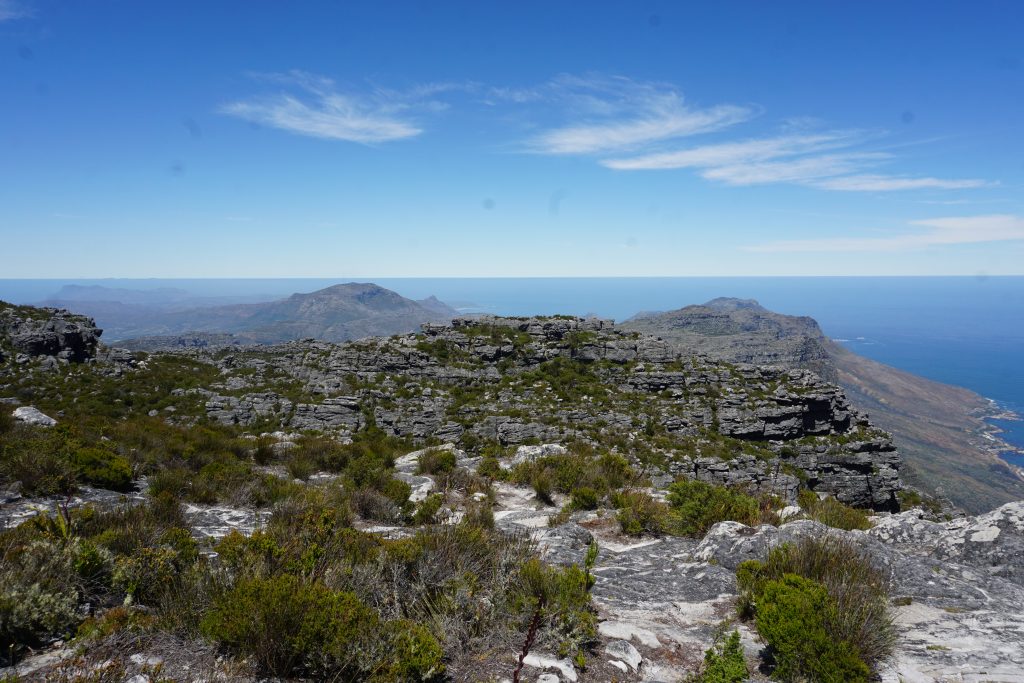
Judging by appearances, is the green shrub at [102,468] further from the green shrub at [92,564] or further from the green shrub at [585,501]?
the green shrub at [585,501]

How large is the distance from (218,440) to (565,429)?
63.8ft

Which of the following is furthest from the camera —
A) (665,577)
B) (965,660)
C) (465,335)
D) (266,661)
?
(465,335)

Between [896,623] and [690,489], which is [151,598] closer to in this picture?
[896,623]

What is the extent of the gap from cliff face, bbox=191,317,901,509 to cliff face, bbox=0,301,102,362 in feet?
33.4

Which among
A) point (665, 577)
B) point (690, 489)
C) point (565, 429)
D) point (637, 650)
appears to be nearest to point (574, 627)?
point (637, 650)

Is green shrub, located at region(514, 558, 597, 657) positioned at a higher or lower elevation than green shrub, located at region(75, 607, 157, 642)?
lower

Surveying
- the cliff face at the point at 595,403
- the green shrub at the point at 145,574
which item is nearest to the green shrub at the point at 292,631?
the green shrub at the point at 145,574

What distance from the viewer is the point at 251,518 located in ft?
28.4

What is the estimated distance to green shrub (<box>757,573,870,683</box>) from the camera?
406 centimetres

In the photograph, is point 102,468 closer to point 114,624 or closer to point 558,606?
point 114,624

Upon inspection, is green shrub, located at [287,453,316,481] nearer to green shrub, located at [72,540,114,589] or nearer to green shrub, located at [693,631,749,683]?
green shrub, located at [72,540,114,589]

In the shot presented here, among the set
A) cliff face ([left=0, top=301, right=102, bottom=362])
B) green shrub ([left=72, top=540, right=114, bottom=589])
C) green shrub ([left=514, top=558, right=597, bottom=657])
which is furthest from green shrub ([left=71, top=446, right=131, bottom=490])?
cliff face ([left=0, top=301, right=102, bottom=362])

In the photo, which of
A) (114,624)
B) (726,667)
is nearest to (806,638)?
(726,667)

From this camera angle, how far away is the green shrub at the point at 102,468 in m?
9.06
